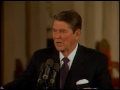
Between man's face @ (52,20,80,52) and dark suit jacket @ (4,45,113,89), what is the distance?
10 centimetres

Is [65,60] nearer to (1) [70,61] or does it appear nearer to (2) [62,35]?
(1) [70,61]

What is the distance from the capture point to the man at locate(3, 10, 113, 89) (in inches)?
66.3

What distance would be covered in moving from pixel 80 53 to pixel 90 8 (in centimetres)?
183

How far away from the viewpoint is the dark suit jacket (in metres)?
1.70

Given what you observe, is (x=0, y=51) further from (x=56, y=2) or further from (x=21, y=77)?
(x=21, y=77)

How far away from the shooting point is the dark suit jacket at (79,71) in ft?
5.57

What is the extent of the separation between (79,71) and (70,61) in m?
0.09

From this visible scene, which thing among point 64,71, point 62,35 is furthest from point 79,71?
point 62,35

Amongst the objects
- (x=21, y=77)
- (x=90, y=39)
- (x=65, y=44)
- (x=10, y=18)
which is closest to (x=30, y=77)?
(x=21, y=77)

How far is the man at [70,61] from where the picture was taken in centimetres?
168

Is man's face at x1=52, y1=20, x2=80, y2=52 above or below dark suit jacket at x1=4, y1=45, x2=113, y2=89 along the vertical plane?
above

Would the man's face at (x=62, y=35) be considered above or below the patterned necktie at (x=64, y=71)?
above

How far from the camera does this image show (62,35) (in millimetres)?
1706

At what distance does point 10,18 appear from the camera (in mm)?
3906
